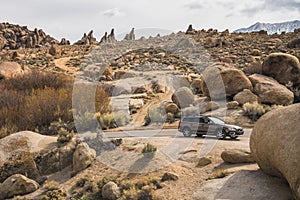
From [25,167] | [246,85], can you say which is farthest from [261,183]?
[246,85]

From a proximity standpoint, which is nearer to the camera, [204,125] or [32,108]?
[204,125]

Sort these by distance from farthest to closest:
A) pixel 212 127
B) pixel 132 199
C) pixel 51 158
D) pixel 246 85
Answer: pixel 246 85
pixel 212 127
pixel 51 158
pixel 132 199

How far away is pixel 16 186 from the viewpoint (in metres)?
12.8

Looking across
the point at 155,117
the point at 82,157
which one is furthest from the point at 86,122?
the point at 155,117

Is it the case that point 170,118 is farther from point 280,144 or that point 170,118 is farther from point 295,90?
point 280,144

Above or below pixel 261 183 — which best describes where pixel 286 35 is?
above

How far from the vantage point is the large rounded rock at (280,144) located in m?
8.09

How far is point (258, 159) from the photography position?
10562 mm

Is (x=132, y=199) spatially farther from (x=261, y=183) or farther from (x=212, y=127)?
(x=212, y=127)

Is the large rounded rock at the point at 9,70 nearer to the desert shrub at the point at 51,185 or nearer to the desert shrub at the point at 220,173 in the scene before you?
the desert shrub at the point at 51,185

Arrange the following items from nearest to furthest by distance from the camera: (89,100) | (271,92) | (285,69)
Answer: (89,100) < (271,92) < (285,69)

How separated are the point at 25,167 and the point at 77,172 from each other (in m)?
2.18

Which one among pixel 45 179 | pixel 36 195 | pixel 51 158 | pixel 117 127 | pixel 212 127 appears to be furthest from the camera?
pixel 117 127

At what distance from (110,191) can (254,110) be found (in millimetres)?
14574
